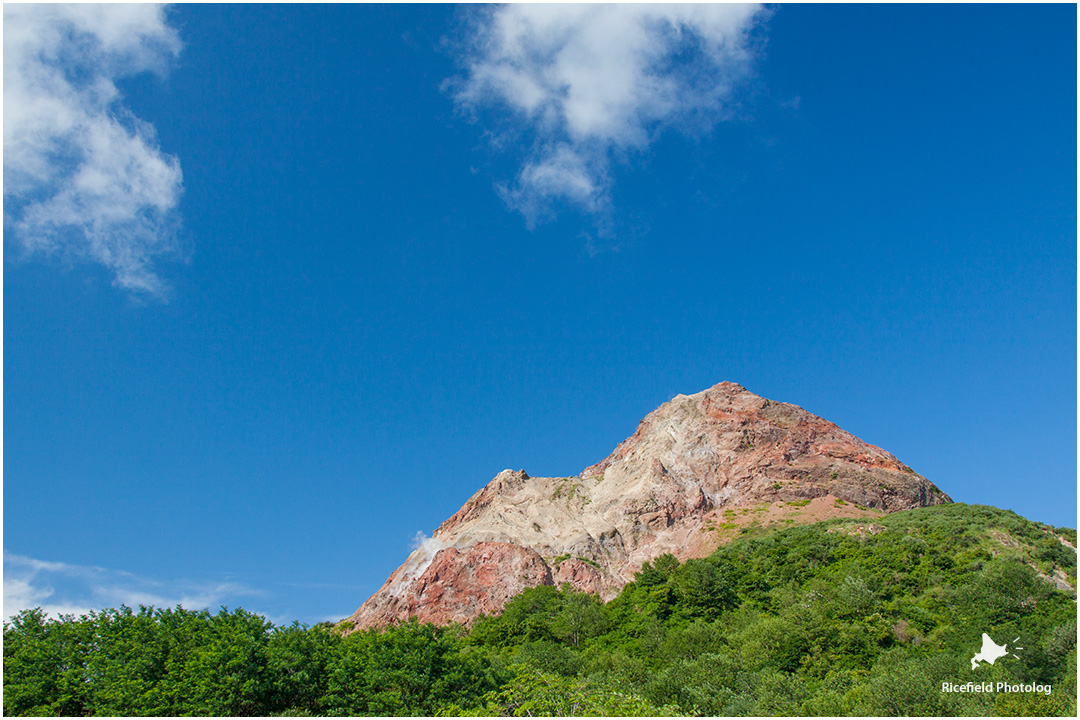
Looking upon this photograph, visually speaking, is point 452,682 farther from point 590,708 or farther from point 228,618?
point 228,618

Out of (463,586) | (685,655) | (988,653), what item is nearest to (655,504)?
(463,586)

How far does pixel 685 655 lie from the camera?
51500 millimetres

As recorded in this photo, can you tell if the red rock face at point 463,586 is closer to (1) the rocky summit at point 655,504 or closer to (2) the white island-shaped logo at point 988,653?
(1) the rocky summit at point 655,504

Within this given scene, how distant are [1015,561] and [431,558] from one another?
2608 inches

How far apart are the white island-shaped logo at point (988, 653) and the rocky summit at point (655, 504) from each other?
142 feet

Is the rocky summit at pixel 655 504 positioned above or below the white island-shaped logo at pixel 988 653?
above

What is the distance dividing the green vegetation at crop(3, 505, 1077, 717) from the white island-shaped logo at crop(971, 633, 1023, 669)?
820mm

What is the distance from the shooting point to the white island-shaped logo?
3818cm

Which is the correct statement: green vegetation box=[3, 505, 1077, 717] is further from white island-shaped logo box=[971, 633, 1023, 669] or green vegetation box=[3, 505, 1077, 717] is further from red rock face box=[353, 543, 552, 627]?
red rock face box=[353, 543, 552, 627]

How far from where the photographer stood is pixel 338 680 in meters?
34.9

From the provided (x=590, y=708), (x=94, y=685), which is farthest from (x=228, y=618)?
(x=590, y=708)

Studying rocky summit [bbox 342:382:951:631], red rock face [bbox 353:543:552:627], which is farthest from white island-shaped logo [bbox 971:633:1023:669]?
red rock face [bbox 353:543:552:627]

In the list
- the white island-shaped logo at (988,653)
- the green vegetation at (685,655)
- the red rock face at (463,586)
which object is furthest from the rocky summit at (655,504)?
the white island-shaped logo at (988,653)

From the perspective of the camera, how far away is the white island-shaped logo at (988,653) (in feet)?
125
